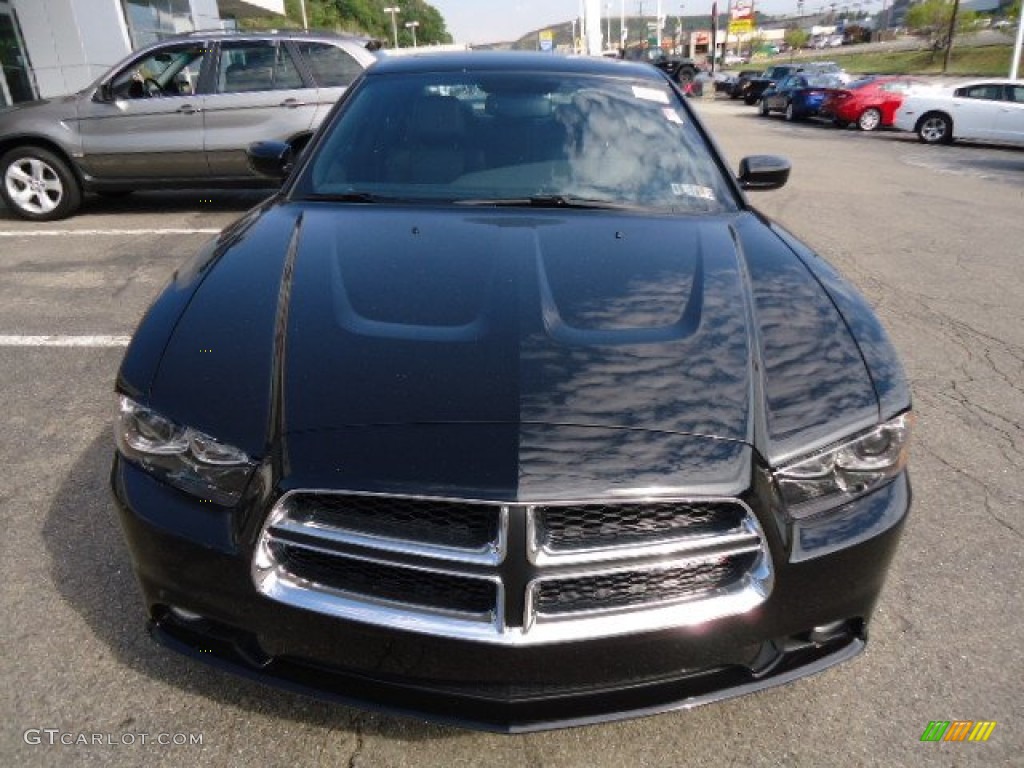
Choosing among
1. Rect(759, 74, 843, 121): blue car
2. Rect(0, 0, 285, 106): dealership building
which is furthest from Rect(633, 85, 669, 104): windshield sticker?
Rect(759, 74, 843, 121): blue car

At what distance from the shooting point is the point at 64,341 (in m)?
4.48

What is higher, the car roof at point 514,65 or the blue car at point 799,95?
the car roof at point 514,65

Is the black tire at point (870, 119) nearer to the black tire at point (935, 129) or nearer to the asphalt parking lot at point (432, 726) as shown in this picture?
the black tire at point (935, 129)

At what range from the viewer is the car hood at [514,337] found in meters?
1.70

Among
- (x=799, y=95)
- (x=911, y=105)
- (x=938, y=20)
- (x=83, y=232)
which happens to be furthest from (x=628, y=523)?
(x=938, y=20)

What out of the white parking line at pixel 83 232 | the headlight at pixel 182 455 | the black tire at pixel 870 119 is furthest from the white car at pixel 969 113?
the headlight at pixel 182 455

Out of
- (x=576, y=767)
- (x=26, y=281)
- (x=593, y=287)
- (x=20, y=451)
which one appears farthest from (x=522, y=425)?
(x=26, y=281)

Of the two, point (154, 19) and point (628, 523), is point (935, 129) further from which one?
point (628, 523)

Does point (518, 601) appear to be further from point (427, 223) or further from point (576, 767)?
point (427, 223)

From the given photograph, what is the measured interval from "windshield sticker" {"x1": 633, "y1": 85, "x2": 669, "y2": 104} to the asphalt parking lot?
1.87 metres

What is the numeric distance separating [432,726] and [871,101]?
881 inches

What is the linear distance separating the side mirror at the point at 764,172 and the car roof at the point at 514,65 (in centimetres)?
57

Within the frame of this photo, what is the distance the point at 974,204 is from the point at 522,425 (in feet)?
32.9

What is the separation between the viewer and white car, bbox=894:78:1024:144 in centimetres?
1599
